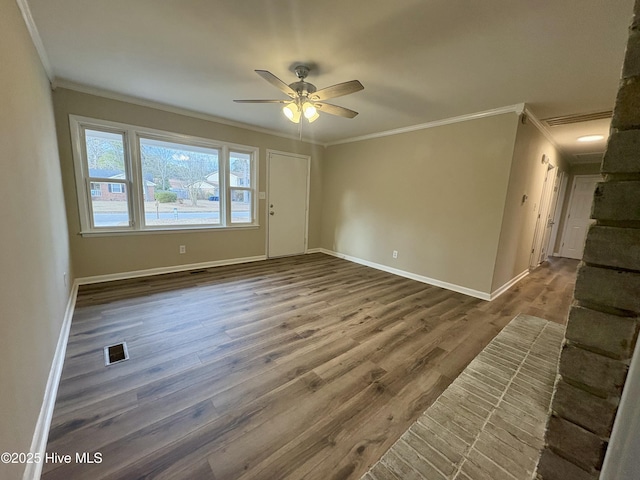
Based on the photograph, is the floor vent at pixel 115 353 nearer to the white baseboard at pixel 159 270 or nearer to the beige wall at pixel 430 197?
the white baseboard at pixel 159 270

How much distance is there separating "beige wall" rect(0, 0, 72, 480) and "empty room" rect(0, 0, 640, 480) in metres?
0.02

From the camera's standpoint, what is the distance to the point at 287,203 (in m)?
5.19

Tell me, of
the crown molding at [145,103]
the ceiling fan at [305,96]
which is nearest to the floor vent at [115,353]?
the ceiling fan at [305,96]

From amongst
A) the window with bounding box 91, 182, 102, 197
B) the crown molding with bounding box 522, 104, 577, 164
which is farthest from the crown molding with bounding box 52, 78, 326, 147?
the crown molding with bounding box 522, 104, 577, 164

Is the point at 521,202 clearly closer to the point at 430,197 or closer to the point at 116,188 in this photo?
the point at 430,197

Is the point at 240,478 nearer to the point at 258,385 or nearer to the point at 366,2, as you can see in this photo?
A: the point at 258,385

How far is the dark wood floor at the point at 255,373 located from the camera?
4.26ft

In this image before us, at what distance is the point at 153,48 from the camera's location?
7.20 ft

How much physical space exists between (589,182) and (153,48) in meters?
8.63

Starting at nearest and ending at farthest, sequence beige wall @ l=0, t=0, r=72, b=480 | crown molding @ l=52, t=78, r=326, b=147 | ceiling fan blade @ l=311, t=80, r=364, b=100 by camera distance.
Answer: beige wall @ l=0, t=0, r=72, b=480 → ceiling fan blade @ l=311, t=80, r=364, b=100 → crown molding @ l=52, t=78, r=326, b=147

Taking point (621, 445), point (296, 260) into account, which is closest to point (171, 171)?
point (296, 260)

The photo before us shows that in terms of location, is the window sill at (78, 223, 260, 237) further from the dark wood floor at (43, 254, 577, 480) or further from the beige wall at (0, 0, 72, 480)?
the beige wall at (0, 0, 72, 480)

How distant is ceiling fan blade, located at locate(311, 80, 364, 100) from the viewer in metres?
2.06

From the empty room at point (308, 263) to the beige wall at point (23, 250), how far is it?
0.02 m
